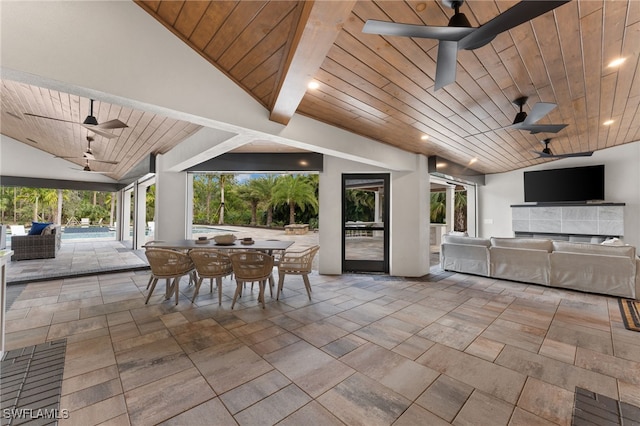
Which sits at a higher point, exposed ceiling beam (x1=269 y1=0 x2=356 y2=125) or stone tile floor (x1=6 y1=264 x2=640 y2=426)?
exposed ceiling beam (x1=269 y1=0 x2=356 y2=125)

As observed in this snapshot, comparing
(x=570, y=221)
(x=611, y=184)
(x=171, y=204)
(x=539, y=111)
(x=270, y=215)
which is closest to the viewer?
(x=539, y=111)

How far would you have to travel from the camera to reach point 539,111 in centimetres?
271

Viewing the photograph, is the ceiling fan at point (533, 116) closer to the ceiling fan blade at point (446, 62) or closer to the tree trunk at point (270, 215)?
the ceiling fan blade at point (446, 62)

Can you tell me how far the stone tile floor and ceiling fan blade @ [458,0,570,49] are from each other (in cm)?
237

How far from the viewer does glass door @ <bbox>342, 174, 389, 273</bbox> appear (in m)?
5.52

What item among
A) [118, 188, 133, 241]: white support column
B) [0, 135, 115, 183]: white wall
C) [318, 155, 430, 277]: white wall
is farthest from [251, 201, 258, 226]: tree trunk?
[318, 155, 430, 277]: white wall

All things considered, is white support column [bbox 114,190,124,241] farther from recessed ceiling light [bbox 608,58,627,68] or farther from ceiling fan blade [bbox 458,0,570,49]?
recessed ceiling light [bbox 608,58,627,68]

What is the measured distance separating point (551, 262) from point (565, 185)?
3.43m

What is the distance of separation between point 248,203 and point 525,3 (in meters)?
18.3

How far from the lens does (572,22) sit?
5.73ft

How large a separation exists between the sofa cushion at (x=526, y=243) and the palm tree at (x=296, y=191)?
1113 cm

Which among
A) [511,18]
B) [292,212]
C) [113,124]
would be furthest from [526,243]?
[292,212]

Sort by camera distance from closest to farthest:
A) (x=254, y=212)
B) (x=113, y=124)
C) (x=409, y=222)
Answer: (x=113, y=124) < (x=409, y=222) < (x=254, y=212)

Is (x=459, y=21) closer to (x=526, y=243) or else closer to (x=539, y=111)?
(x=539, y=111)
